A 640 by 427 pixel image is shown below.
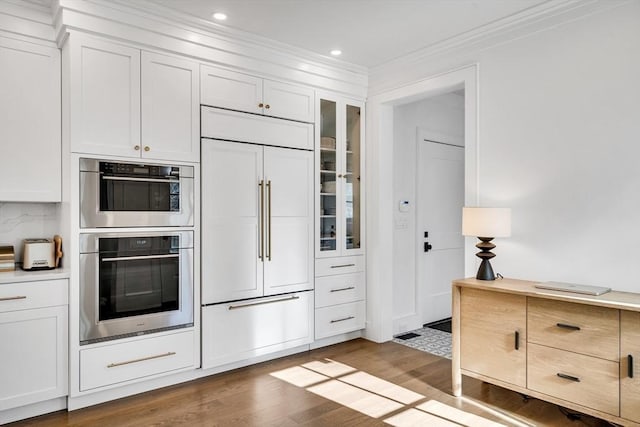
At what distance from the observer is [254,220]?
3447 millimetres

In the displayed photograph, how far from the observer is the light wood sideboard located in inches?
86.7

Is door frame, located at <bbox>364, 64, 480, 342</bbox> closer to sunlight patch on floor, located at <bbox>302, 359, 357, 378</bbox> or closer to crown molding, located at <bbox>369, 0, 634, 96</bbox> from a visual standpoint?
crown molding, located at <bbox>369, 0, 634, 96</bbox>

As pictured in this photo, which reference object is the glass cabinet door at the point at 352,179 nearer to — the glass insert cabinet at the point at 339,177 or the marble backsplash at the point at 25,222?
the glass insert cabinet at the point at 339,177

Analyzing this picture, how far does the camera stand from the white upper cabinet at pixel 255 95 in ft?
10.7

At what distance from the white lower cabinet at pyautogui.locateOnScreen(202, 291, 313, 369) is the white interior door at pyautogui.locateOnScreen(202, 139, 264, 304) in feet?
0.37

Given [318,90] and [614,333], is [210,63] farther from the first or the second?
[614,333]

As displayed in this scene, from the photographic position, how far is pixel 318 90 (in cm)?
391

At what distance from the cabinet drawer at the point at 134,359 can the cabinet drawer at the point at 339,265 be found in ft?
4.23

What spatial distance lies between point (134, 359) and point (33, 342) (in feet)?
1.98

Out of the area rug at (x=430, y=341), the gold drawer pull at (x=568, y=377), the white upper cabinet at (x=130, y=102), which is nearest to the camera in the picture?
the gold drawer pull at (x=568, y=377)

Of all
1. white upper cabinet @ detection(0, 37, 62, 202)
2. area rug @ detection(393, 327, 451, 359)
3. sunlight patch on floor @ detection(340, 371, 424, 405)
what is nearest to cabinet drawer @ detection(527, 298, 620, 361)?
sunlight patch on floor @ detection(340, 371, 424, 405)

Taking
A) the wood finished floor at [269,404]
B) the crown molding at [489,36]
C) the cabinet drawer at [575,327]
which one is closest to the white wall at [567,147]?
the crown molding at [489,36]

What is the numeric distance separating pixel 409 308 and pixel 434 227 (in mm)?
966

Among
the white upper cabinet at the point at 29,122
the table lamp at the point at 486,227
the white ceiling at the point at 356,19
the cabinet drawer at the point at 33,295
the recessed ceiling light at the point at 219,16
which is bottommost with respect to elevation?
the cabinet drawer at the point at 33,295
